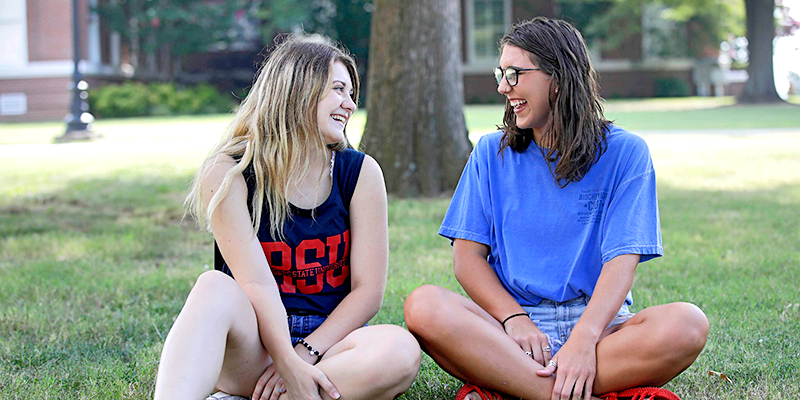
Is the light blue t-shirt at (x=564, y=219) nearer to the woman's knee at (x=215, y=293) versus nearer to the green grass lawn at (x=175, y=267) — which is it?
the green grass lawn at (x=175, y=267)

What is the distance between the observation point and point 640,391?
7.72 ft

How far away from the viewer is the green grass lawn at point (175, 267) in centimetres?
296

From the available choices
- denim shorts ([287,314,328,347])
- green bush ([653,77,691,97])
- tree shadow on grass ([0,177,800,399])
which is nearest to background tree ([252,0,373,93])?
green bush ([653,77,691,97])

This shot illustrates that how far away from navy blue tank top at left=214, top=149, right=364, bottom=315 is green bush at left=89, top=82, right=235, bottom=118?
20.8 meters

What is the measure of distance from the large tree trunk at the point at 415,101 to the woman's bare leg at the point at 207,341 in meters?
4.78

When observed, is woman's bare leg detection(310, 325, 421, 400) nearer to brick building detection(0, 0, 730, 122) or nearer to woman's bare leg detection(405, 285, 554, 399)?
woman's bare leg detection(405, 285, 554, 399)

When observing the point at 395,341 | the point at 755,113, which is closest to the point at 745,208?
the point at 395,341

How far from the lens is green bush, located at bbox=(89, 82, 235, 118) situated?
21875 millimetres

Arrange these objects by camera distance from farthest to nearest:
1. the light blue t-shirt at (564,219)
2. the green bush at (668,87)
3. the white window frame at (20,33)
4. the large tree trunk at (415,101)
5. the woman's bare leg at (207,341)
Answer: the green bush at (668,87) → the white window frame at (20,33) → the large tree trunk at (415,101) → the light blue t-shirt at (564,219) → the woman's bare leg at (207,341)

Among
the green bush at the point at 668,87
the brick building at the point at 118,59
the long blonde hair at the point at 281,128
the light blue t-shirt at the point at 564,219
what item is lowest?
the light blue t-shirt at the point at 564,219

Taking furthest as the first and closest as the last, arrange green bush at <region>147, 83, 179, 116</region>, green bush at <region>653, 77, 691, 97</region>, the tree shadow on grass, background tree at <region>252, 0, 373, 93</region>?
1. green bush at <region>653, 77, 691, 97</region>
2. background tree at <region>252, 0, 373, 93</region>
3. green bush at <region>147, 83, 179, 116</region>
4. the tree shadow on grass

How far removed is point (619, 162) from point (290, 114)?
1.10 m

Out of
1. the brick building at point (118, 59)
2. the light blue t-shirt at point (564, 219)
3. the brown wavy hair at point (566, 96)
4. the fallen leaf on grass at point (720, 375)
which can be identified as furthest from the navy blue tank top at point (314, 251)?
the brick building at point (118, 59)

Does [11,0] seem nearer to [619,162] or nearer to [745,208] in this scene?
[745,208]
